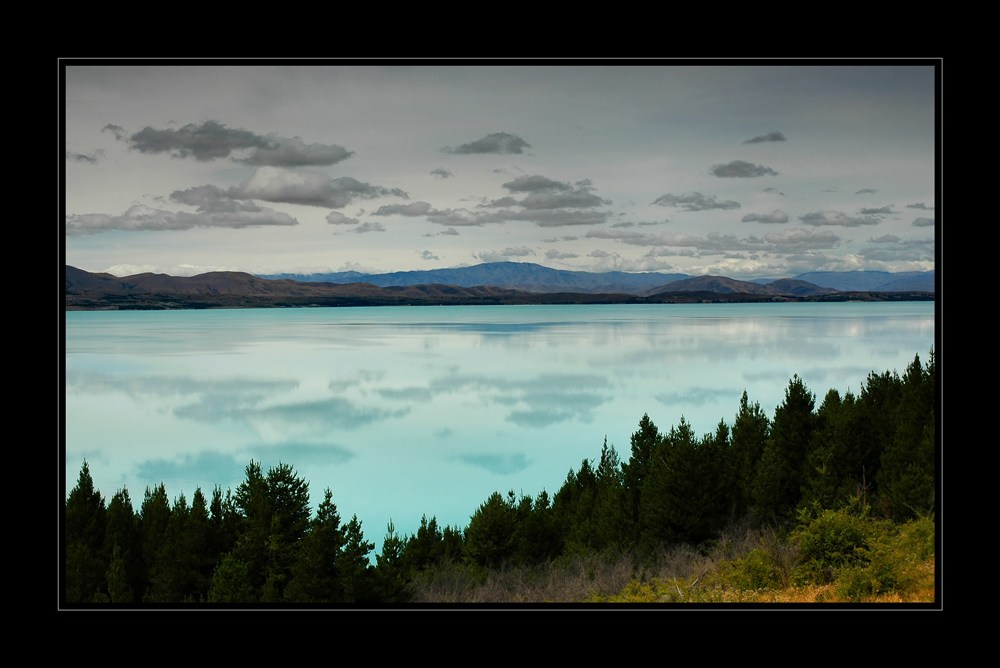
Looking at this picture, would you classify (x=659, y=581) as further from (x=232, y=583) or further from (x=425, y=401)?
(x=425, y=401)

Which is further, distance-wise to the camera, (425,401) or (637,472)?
(425,401)

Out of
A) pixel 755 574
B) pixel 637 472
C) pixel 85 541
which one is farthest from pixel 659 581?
pixel 85 541

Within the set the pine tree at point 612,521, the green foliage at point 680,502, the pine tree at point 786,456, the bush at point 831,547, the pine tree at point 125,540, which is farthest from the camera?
the pine tree at point 125,540

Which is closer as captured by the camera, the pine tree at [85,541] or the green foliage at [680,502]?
the green foliage at [680,502]

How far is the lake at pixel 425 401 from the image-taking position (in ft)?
227

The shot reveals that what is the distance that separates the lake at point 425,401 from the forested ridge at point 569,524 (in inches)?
1244

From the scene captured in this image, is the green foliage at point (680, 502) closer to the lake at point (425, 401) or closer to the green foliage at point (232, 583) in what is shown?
the green foliage at point (232, 583)

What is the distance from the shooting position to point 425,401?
87.1 m

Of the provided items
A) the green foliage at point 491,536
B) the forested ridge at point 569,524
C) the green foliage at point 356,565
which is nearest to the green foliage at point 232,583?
the forested ridge at point 569,524

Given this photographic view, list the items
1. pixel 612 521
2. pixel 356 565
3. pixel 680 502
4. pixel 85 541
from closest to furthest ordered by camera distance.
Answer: pixel 356 565 < pixel 680 502 < pixel 612 521 < pixel 85 541

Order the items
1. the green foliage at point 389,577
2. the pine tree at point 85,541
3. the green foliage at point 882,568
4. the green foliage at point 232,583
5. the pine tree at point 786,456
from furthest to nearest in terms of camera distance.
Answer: the pine tree at point 85,541 < the pine tree at point 786,456 < the green foliage at point 232,583 < the green foliage at point 389,577 < the green foliage at point 882,568

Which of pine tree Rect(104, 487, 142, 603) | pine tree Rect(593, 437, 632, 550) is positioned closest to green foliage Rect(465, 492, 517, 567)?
pine tree Rect(593, 437, 632, 550)

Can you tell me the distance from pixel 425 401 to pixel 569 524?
215ft
